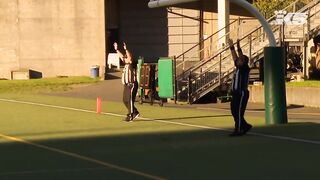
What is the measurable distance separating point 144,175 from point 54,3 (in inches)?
1459

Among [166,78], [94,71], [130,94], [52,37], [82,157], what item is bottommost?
[82,157]

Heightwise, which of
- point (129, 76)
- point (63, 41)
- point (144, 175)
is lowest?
point (144, 175)

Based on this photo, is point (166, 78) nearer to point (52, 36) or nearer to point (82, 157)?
point (82, 157)

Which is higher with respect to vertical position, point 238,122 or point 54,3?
point 54,3

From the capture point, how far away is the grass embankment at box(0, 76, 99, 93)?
37562 millimetres

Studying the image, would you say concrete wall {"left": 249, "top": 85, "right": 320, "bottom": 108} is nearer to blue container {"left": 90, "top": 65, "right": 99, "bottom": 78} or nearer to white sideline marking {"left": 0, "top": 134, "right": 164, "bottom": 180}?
white sideline marking {"left": 0, "top": 134, "right": 164, "bottom": 180}

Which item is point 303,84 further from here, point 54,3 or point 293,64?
point 54,3

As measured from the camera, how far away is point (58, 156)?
11.8 meters

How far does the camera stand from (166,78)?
88.7 ft

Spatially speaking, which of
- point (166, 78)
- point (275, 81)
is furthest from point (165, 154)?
point (166, 78)

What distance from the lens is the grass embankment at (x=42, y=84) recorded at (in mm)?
37562

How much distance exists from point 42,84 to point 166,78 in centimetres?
1469

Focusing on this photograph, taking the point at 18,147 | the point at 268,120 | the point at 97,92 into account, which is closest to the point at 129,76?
the point at 268,120

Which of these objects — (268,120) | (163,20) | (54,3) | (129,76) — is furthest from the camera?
(163,20)
